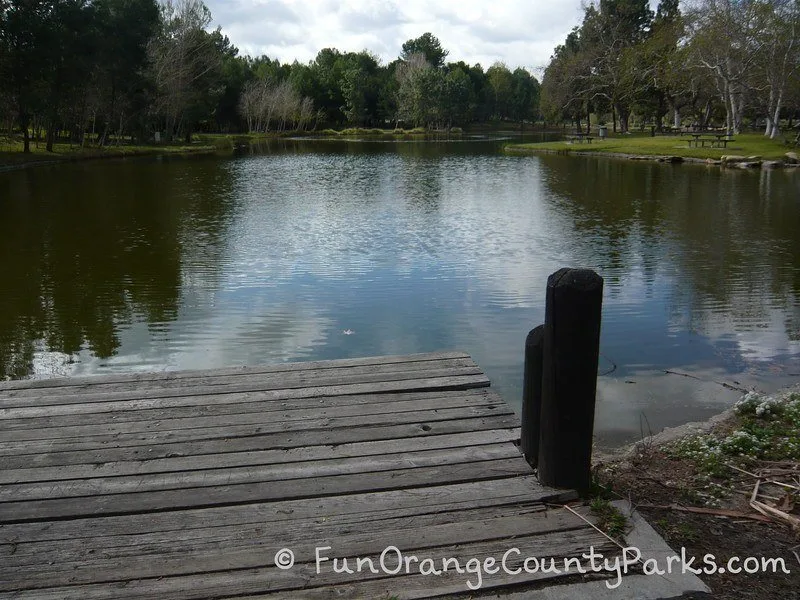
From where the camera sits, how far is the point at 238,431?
3602 millimetres

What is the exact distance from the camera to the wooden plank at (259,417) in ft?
11.8

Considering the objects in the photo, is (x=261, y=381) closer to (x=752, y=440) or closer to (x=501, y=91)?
(x=752, y=440)

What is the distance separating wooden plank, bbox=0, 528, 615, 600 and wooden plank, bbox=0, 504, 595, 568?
54 millimetres

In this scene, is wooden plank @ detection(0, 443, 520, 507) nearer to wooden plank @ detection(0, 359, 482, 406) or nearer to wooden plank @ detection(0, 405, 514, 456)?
wooden plank @ detection(0, 405, 514, 456)

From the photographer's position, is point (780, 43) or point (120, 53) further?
point (120, 53)

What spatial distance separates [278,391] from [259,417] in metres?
0.41

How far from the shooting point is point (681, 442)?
14.1ft

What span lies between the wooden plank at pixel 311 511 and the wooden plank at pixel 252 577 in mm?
213

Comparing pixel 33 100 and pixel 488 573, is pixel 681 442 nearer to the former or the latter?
pixel 488 573

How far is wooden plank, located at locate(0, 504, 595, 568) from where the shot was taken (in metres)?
2.54

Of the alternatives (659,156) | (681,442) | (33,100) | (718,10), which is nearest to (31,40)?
(33,100)

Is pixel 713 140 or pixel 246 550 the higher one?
pixel 713 140

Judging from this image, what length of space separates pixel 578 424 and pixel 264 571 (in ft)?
4.62

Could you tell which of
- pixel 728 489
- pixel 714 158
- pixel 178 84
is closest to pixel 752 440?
pixel 728 489
